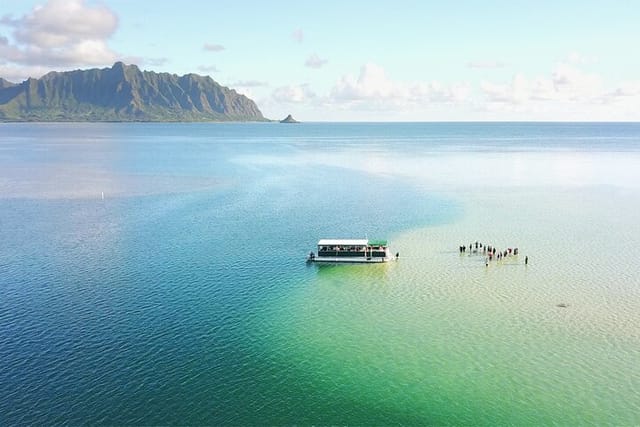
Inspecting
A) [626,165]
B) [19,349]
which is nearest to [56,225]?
[19,349]

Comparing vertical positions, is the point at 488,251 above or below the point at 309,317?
above

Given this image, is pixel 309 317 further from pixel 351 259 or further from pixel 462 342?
pixel 351 259

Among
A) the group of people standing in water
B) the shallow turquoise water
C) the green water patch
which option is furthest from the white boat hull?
the group of people standing in water

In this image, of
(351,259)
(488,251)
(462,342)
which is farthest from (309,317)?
(488,251)

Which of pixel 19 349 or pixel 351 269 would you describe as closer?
pixel 19 349

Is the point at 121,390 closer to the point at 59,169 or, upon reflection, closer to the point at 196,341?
the point at 196,341

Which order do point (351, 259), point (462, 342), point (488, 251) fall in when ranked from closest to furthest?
1. point (462, 342)
2. point (351, 259)
3. point (488, 251)

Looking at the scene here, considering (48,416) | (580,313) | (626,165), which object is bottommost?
(48,416)
